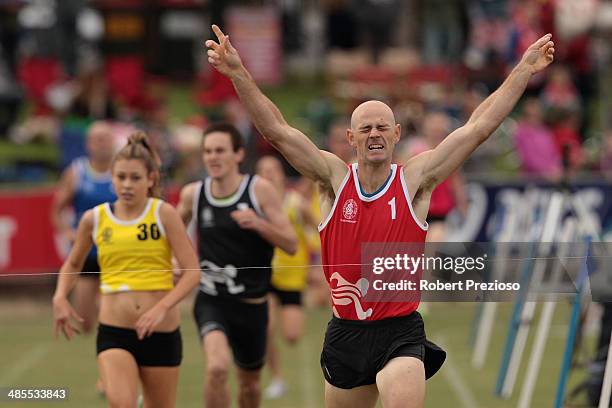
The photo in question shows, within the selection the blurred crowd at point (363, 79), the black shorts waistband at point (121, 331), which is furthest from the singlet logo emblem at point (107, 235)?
the blurred crowd at point (363, 79)

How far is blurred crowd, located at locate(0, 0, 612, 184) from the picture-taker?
873 inches

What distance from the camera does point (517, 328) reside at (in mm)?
13844

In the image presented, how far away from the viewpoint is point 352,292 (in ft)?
29.8

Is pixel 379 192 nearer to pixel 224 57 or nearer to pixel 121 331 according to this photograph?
pixel 224 57

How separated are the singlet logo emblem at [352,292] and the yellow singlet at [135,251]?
1.57 m

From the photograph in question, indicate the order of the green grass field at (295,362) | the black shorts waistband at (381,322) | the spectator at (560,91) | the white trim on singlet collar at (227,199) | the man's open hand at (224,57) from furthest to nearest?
the spectator at (560,91) → the green grass field at (295,362) → the white trim on singlet collar at (227,199) → the black shorts waistband at (381,322) → the man's open hand at (224,57)

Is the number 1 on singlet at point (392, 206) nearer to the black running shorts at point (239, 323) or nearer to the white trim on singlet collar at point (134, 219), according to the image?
the white trim on singlet collar at point (134, 219)

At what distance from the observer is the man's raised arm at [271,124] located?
8992 millimetres

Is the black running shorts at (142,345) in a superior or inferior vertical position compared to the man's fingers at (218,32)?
inferior

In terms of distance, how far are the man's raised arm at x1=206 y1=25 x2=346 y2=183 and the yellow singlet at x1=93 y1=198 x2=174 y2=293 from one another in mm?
1470

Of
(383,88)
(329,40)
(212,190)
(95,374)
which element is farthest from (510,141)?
(212,190)

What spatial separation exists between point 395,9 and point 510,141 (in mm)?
3891

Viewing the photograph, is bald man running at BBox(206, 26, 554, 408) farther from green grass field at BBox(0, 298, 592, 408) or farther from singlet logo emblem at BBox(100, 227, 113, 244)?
green grass field at BBox(0, 298, 592, 408)

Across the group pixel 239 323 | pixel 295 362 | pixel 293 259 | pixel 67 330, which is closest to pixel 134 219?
pixel 67 330
